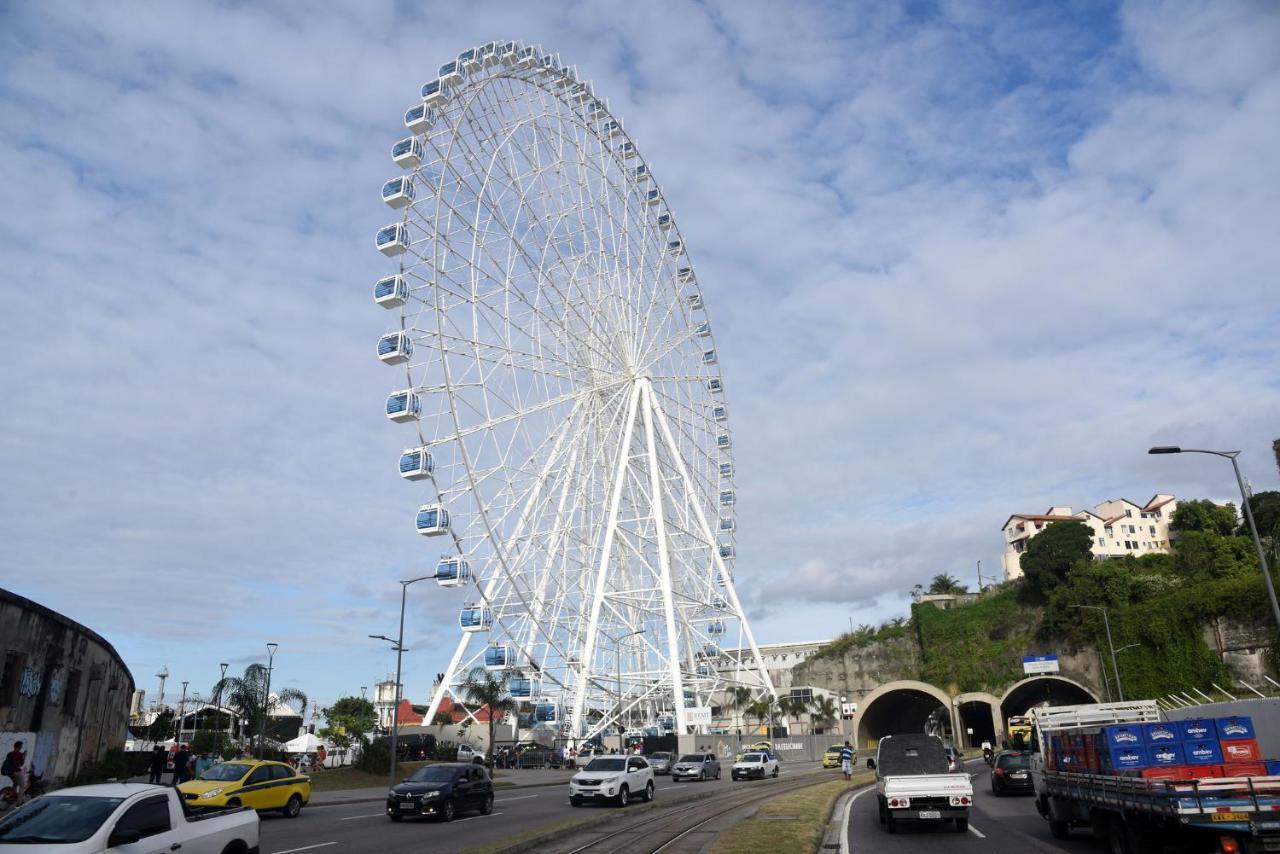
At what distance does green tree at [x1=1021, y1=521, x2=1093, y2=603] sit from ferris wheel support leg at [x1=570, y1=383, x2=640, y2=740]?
2090 inches

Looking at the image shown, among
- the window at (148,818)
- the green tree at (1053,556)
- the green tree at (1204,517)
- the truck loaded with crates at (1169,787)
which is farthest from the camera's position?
the green tree at (1204,517)

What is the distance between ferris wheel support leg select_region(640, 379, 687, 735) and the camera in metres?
51.8

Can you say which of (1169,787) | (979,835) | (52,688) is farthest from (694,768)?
(1169,787)

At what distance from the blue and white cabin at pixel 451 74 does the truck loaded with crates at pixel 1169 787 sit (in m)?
35.9

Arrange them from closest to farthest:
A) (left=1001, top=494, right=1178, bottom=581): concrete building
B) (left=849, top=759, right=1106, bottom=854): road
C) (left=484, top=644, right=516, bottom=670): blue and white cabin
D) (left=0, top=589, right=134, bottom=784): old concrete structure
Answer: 1. (left=849, top=759, right=1106, bottom=854): road
2. (left=0, top=589, right=134, bottom=784): old concrete structure
3. (left=484, top=644, right=516, bottom=670): blue and white cabin
4. (left=1001, top=494, right=1178, bottom=581): concrete building

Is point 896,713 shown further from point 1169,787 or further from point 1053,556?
point 1169,787

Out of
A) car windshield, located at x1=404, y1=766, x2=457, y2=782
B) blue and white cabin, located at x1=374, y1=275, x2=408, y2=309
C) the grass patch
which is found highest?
blue and white cabin, located at x1=374, y1=275, x2=408, y2=309

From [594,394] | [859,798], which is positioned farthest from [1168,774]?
[594,394]

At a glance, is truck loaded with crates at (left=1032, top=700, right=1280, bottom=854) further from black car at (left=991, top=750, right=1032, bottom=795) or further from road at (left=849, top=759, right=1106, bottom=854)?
black car at (left=991, top=750, right=1032, bottom=795)

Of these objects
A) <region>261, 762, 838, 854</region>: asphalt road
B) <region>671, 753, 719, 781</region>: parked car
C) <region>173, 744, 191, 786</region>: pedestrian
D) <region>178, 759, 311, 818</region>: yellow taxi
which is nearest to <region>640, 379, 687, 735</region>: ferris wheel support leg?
<region>671, 753, 719, 781</region>: parked car

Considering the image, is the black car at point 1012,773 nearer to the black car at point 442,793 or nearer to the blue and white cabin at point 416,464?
the black car at point 442,793

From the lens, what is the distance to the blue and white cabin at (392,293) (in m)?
39.0

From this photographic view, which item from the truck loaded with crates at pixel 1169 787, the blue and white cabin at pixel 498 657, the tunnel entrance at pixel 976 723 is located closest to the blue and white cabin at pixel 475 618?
the blue and white cabin at pixel 498 657

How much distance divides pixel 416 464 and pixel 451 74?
17.8m
